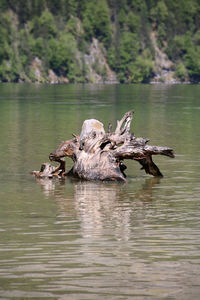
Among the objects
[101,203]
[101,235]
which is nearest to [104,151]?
[101,203]

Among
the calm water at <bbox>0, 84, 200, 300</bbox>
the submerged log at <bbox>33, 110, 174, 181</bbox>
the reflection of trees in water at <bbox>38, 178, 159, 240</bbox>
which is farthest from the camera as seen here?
the submerged log at <bbox>33, 110, 174, 181</bbox>

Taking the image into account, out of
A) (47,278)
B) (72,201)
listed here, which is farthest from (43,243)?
(72,201)

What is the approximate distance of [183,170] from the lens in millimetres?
29703

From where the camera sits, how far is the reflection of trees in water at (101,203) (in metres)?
17.5

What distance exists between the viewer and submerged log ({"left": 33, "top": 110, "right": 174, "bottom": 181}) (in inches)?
1013

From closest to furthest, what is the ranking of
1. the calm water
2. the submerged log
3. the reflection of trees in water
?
the calm water
the reflection of trees in water
the submerged log

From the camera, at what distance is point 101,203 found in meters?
21.5

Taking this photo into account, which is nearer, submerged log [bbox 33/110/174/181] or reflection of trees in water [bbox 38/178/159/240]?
reflection of trees in water [bbox 38/178/159/240]

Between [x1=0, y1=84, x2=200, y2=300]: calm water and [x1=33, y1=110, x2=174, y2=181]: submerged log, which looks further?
[x1=33, y1=110, x2=174, y2=181]: submerged log

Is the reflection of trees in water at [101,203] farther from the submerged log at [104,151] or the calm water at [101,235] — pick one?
the submerged log at [104,151]

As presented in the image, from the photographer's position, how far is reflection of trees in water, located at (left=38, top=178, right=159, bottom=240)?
17528 millimetres

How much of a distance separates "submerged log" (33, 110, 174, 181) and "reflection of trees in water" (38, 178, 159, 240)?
485 millimetres

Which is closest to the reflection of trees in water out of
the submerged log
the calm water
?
the calm water

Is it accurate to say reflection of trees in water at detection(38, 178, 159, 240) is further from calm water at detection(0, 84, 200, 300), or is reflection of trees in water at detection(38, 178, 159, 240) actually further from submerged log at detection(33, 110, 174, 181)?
submerged log at detection(33, 110, 174, 181)
